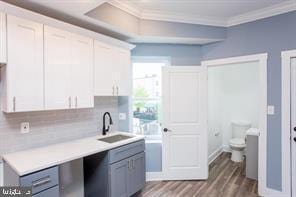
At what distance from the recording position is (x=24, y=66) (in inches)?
77.9

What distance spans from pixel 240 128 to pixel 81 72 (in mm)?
4065

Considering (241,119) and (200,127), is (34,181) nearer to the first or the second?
(200,127)

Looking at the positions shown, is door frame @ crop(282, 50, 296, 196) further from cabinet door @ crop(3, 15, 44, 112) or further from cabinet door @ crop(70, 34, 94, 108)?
cabinet door @ crop(3, 15, 44, 112)

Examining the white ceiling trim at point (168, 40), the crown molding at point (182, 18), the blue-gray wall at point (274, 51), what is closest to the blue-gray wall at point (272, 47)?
the blue-gray wall at point (274, 51)

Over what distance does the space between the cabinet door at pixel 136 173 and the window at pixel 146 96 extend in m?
0.84

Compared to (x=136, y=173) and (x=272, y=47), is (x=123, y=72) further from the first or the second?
(x=272, y=47)

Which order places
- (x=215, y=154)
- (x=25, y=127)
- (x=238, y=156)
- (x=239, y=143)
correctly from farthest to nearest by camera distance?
(x=215, y=154) < (x=238, y=156) < (x=239, y=143) < (x=25, y=127)

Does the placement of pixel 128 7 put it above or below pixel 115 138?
above

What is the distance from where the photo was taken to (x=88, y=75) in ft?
8.61

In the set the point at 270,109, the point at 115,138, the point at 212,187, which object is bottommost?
the point at 212,187

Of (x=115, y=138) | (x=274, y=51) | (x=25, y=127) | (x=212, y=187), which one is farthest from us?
(x=212, y=187)

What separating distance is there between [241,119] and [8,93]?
492 centimetres

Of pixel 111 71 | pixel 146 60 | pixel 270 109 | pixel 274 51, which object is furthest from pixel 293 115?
pixel 111 71

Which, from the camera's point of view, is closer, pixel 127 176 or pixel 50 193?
pixel 50 193
